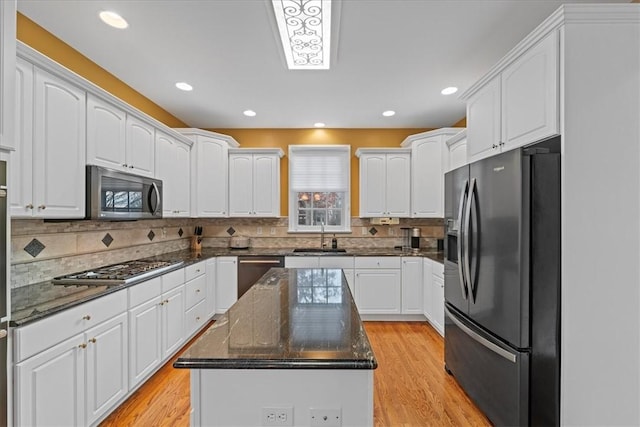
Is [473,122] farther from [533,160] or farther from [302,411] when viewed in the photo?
[302,411]

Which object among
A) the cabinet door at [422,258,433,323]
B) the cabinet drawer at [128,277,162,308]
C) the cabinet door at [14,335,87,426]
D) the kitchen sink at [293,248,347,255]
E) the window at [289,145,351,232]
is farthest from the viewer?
the window at [289,145,351,232]

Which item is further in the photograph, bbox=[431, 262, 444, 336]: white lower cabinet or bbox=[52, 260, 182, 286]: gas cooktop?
bbox=[431, 262, 444, 336]: white lower cabinet

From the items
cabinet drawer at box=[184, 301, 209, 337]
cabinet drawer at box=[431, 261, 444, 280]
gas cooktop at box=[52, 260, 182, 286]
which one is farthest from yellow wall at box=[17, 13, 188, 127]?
cabinet drawer at box=[431, 261, 444, 280]

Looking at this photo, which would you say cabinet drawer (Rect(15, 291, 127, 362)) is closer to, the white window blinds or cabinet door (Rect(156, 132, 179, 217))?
cabinet door (Rect(156, 132, 179, 217))

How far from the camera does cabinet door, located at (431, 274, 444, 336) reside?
11.3 feet

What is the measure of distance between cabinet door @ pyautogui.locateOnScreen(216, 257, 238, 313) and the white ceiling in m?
2.01

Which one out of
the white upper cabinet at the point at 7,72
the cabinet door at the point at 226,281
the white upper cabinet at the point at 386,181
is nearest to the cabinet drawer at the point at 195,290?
the cabinet door at the point at 226,281

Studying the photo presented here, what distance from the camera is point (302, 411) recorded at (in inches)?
42.8

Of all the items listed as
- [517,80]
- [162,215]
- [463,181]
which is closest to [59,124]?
[162,215]

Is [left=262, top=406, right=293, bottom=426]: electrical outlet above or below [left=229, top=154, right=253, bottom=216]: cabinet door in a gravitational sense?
below

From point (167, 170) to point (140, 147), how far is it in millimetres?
540

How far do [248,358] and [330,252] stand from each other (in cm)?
314

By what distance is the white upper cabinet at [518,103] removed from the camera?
64.8 inches

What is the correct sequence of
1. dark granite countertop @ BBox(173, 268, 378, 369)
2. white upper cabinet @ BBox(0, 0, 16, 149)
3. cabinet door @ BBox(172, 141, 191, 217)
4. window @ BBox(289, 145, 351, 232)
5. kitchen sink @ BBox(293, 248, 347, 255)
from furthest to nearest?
window @ BBox(289, 145, 351, 232)
kitchen sink @ BBox(293, 248, 347, 255)
cabinet door @ BBox(172, 141, 191, 217)
white upper cabinet @ BBox(0, 0, 16, 149)
dark granite countertop @ BBox(173, 268, 378, 369)
